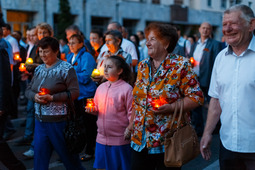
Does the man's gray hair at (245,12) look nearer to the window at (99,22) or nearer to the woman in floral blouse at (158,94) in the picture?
the woman in floral blouse at (158,94)

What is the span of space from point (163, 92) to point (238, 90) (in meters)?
0.65

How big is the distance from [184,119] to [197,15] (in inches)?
1257

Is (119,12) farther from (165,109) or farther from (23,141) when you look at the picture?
(165,109)

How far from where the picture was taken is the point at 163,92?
2.97 meters

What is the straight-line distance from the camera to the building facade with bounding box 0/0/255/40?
21062 millimetres

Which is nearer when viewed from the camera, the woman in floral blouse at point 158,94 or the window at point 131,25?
the woman in floral blouse at point 158,94

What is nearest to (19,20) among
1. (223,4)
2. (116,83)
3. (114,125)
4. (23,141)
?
(23,141)

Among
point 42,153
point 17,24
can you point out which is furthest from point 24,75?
point 17,24

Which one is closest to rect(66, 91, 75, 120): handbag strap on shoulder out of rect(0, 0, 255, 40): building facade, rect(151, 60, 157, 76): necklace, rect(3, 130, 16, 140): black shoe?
rect(151, 60, 157, 76): necklace

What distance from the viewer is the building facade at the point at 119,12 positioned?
21.1 metres

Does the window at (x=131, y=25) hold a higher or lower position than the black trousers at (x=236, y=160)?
higher

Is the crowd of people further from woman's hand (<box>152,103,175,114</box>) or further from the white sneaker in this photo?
the white sneaker

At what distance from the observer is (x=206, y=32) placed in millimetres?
6930

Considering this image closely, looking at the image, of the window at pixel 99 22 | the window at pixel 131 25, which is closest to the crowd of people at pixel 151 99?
the window at pixel 99 22
